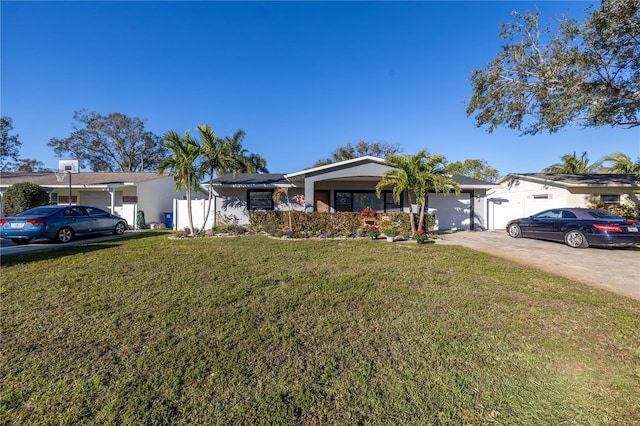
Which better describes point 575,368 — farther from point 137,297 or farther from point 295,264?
point 137,297

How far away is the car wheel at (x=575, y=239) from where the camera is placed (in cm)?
872

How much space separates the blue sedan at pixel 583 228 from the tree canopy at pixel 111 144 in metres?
39.5

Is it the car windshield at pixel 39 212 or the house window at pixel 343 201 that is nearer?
the car windshield at pixel 39 212

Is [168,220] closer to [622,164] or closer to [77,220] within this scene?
[77,220]

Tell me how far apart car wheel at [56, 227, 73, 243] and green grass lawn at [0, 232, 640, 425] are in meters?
5.09

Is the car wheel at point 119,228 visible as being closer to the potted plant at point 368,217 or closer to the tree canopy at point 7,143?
the potted plant at point 368,217

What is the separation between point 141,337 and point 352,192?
42.2ft

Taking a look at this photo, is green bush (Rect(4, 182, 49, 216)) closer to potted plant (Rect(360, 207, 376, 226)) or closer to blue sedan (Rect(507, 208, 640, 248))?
potted plant (Rect(360, 207, 376, 226))

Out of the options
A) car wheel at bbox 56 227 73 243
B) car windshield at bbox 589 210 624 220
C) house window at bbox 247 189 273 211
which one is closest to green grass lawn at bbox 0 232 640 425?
car wheel at bbox 56 227 73 243

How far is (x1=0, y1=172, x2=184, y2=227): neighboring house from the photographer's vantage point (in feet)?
50.7

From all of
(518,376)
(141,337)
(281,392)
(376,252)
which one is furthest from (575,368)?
(376,252)

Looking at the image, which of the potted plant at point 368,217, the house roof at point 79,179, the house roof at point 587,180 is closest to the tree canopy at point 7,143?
the house roof at point 79,179

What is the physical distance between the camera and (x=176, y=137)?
10.6 m

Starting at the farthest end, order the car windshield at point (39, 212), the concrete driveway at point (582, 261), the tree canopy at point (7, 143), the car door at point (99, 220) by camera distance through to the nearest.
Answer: the tree canopy at point (7, 143)
the car door at point (99, 220)
the car windshield at point (39, 212)
the concrete driveway at point (582, 261)
